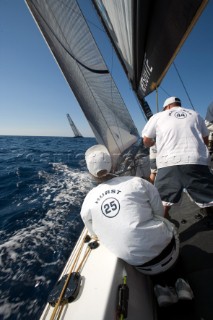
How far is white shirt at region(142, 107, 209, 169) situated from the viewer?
1578 mm

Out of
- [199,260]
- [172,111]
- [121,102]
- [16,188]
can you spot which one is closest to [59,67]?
[172,111]

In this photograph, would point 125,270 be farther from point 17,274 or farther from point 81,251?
point 17,274

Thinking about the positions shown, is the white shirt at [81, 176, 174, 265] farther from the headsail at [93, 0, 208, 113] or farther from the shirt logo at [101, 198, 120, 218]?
the headsail at [93, 0, 208, 113]

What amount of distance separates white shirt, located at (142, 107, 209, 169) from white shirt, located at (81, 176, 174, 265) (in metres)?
0.60

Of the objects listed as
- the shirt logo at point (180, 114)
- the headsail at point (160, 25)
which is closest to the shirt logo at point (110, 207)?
the shirt logo at point (180, 114)

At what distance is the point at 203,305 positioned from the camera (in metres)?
1.12

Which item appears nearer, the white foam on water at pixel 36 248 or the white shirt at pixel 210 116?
the white foam on water at pixel 36 248

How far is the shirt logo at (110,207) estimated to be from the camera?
1.05 metres

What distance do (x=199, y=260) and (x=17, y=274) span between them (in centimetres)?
203

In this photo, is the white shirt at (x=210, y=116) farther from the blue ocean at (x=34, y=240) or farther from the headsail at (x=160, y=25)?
the blue ocean at (x=34, y=240)

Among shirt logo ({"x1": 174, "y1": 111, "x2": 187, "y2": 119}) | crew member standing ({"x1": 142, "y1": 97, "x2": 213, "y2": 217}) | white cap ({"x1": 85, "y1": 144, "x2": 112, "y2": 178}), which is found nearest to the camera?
white cap ({"x1": 85, "y1": 144, "x2": 112, "y2": 178})

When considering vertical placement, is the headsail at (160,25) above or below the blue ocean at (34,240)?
above

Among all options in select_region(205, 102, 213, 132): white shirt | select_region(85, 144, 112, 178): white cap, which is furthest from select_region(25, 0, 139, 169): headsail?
select_region(205, 102, 213, 132): white shirt

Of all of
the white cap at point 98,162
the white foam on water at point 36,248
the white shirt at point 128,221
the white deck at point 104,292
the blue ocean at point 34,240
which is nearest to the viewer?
the white deck at point 104,292
